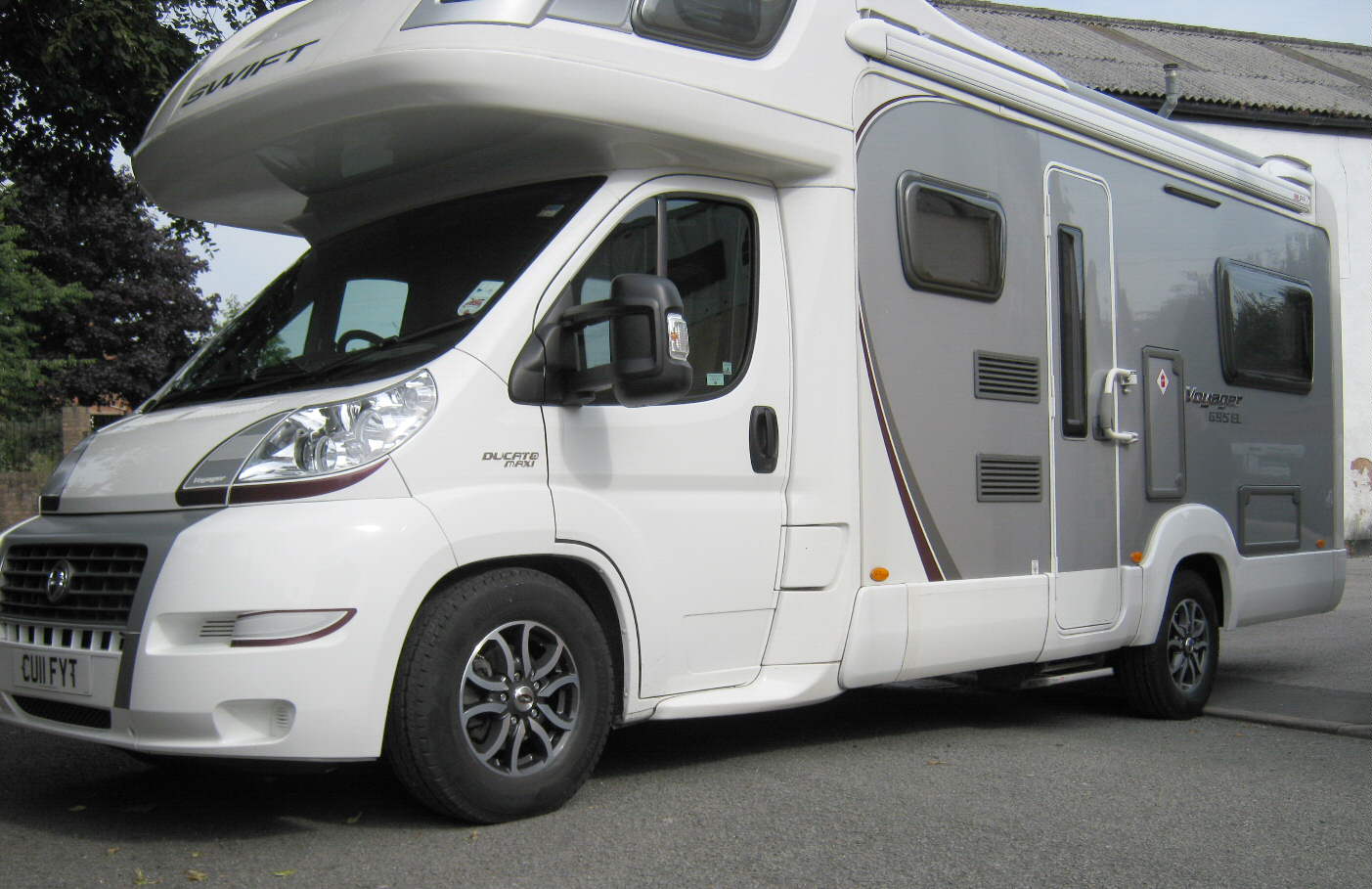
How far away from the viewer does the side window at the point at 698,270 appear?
196 inches

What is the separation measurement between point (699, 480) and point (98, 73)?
296 inches

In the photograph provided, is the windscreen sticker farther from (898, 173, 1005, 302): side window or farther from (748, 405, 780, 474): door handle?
→ (898, 173, 1005, 302): side window

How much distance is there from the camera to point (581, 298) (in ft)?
16.1

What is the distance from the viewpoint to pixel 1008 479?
6.39 meters

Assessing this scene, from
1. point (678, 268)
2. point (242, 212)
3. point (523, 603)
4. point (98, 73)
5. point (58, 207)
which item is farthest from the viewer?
point (58, 207)

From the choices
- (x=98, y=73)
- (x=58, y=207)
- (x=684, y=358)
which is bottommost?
(x=684, y=358)

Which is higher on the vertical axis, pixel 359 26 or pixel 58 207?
pixel 58 207

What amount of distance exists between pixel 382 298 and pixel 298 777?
189cm

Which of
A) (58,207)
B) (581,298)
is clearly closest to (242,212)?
(581,298)

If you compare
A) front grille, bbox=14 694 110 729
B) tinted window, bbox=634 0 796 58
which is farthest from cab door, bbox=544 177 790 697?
front grille, bbox=14 694 110 729

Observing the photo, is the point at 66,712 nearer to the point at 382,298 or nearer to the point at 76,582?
the point at 76,582

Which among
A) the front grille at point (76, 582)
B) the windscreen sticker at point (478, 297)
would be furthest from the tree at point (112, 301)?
the windscreen sticker at point (478, 297)

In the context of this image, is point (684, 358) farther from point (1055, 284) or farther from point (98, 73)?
point (98, 73)

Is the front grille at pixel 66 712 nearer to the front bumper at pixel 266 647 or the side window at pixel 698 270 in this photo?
the front bumper at pixel 266 647
